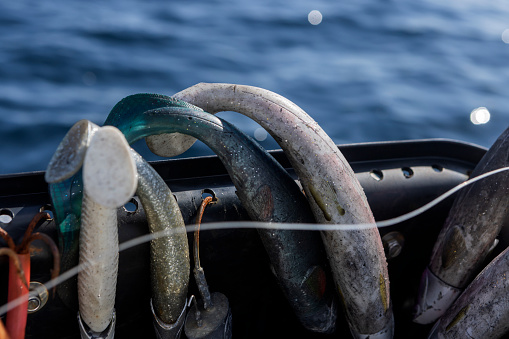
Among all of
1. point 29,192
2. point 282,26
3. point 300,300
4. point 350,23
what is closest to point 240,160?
point 300,300

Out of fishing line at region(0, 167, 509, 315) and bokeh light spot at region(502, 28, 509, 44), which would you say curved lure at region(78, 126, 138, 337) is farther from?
bokeh light spot at region(502, 28, 509, 44)

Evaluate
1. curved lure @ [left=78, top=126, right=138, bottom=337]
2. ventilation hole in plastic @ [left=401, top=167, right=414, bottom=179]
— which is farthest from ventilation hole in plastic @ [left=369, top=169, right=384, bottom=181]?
curved lure @ [left=78, top=126, right=138, bottom=337]

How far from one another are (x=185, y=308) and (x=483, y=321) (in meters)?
0.95

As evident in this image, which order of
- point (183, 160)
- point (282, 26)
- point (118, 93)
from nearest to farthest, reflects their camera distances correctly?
point (183, 160)
point (118, 93)
point (282, 26)

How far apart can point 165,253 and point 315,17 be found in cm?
482

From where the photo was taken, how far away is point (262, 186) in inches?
61.7

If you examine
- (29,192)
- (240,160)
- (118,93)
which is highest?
(240,160)

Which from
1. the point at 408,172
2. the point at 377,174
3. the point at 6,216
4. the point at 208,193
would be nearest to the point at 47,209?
the point at 6,216

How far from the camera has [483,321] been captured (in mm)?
1603

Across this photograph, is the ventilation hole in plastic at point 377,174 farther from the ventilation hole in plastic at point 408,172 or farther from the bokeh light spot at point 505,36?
the bokeh light spot at point 505,36

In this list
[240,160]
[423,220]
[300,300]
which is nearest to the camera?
[240,160]

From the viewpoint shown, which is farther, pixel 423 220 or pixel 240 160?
pixel 423 220

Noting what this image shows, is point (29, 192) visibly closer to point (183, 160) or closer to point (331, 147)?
point (183, 160)

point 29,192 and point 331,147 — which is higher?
point 331,147
